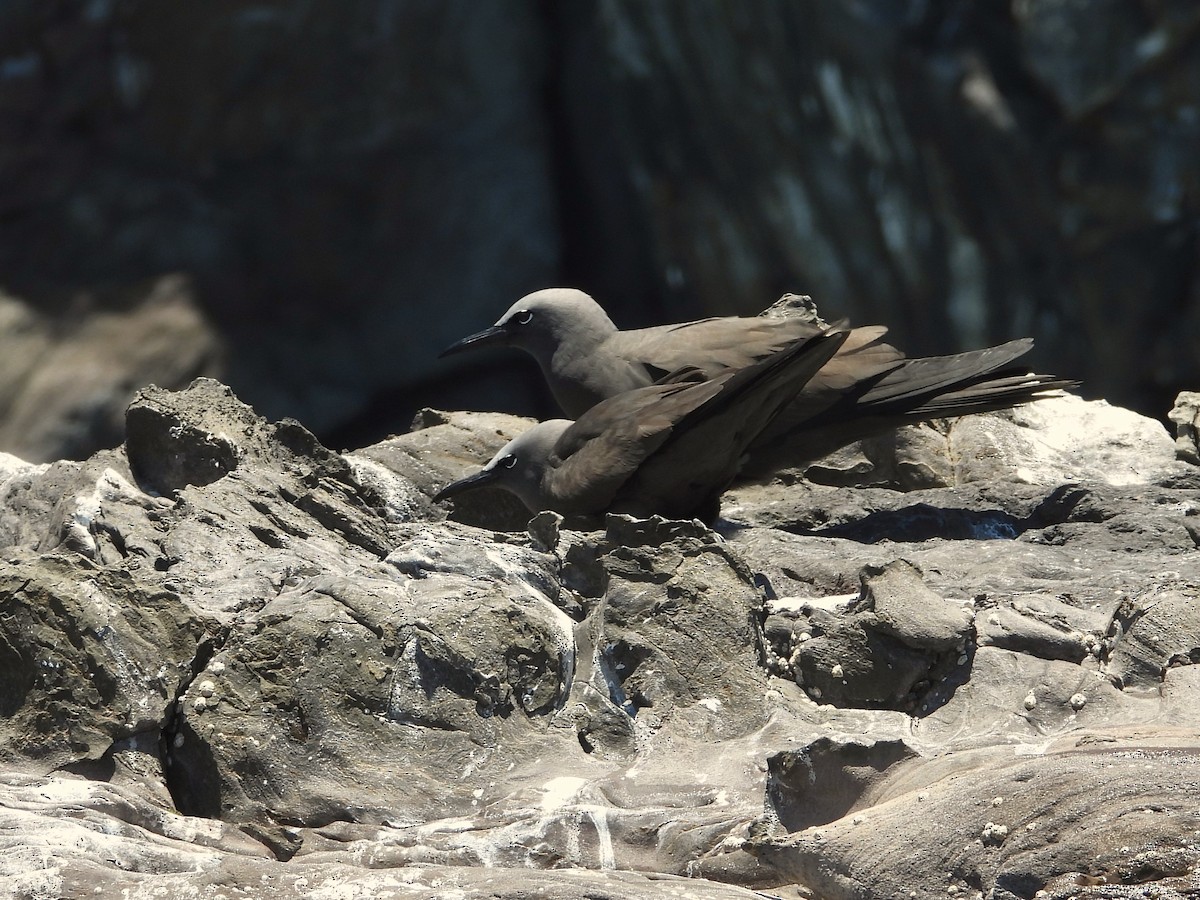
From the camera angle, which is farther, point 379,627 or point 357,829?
point 379,627

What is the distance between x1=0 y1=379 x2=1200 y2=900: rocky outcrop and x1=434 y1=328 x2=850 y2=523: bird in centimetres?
58

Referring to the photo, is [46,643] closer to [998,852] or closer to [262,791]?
[262,791]

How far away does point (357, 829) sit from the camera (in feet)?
9.62

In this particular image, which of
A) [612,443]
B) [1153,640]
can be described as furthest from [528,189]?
[1153,640]

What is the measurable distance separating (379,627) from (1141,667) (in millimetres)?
1583

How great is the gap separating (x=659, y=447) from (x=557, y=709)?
4.65ft

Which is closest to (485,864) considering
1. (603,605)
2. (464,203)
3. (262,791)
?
(262,791)

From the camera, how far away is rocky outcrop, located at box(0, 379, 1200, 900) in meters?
2.63

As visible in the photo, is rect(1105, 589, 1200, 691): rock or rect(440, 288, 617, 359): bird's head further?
rect(440, 288, 617, 359): bird's head

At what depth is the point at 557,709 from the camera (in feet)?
10.9

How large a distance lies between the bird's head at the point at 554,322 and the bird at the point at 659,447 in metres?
0.81

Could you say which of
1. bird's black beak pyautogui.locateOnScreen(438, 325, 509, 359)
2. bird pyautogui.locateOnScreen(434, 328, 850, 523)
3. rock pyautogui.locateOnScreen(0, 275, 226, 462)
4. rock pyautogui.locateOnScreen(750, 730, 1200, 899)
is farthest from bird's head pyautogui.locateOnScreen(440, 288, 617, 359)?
rock pyautogui.locateOnScreen(0, 275, 226, 462)

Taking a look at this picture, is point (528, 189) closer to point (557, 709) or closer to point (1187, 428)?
point (1187, 428)

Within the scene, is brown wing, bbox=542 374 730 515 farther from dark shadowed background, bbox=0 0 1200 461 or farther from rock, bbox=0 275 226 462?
rock, bbox=0 275 226 462
